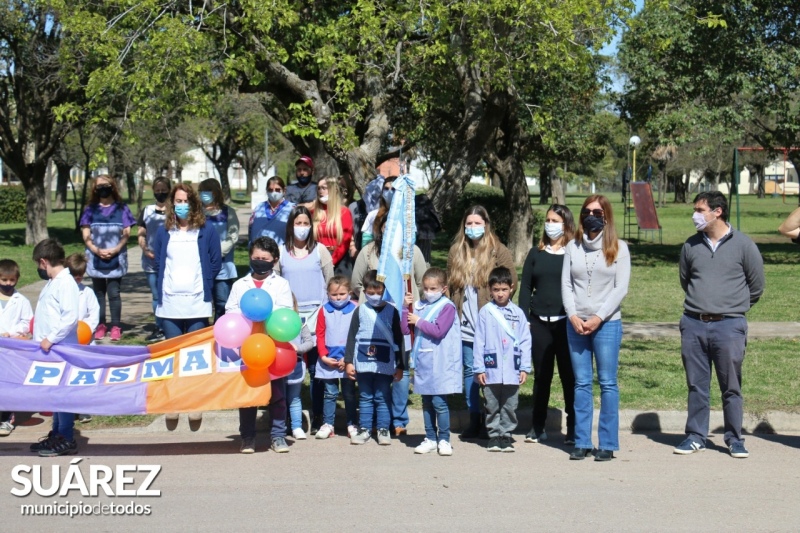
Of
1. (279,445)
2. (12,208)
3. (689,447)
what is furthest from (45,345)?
(12,208)

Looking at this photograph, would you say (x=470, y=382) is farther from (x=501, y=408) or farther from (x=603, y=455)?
(x=603, y=455)

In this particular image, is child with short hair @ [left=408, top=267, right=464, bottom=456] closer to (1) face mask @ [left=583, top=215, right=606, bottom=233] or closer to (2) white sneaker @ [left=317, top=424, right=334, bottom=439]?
(2) white sneaker @ [left=317, top=424, right=334, bottom=439]

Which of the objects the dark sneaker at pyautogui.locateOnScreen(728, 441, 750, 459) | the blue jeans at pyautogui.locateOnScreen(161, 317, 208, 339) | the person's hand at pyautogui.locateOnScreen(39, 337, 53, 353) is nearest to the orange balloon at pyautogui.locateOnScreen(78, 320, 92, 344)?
the person's hand at pyautogui.locateOnScreen(39, 337, 53, 353)

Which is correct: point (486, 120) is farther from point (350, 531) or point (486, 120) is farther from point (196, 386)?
point (350, 531)

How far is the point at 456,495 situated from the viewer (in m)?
6.51

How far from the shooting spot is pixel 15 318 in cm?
814

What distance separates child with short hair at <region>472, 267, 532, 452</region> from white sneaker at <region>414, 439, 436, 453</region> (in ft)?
1.48

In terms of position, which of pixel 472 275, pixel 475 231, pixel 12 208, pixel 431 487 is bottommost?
pixel 431 487

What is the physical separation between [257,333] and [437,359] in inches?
56.5

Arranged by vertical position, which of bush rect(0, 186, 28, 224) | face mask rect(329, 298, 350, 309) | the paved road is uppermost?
bush rect(0, 186, 28, 224)

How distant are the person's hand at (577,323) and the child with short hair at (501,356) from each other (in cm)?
44

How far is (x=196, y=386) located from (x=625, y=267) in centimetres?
345

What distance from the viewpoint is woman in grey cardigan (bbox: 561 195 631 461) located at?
7461mm

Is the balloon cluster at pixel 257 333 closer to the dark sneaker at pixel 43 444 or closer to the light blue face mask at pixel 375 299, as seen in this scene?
the light blue face mask at pixel 375 299
